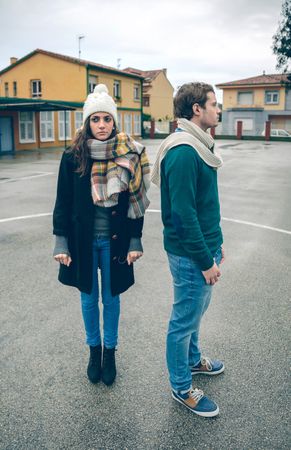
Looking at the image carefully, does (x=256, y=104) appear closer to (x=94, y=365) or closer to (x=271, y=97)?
(x=271, y=97)

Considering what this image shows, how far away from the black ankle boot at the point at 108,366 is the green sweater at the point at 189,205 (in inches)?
40.0

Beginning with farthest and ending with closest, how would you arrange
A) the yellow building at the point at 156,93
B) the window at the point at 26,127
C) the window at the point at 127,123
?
1. the yellow building at the point at 156,93
2. the window at the point at 127,123
3. the window at the point at 26,127

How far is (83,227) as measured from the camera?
301 cm

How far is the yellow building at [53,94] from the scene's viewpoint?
92.0ft

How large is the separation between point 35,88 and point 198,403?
38.2 m

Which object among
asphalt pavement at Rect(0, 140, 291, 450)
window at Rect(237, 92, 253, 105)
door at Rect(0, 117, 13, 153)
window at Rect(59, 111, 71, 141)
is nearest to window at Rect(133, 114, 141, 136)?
window at Rect(59, 111, 71, 141)

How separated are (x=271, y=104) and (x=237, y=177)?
1642 inches

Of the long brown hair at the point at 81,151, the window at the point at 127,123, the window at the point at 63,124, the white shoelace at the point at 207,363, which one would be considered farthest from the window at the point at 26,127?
the white shoelace at the point at 207,363

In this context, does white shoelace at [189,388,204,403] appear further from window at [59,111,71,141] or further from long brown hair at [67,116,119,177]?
window at [59,111,71,141]

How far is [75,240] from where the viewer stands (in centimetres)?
307

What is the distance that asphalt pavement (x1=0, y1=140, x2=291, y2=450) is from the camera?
2.63 metres

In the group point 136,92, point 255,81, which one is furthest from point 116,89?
point 255,81

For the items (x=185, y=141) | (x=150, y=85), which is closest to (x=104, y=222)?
(x=185, y=141)

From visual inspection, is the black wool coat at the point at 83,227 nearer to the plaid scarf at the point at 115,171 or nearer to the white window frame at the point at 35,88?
the plaid scarf at the point at 115,171
